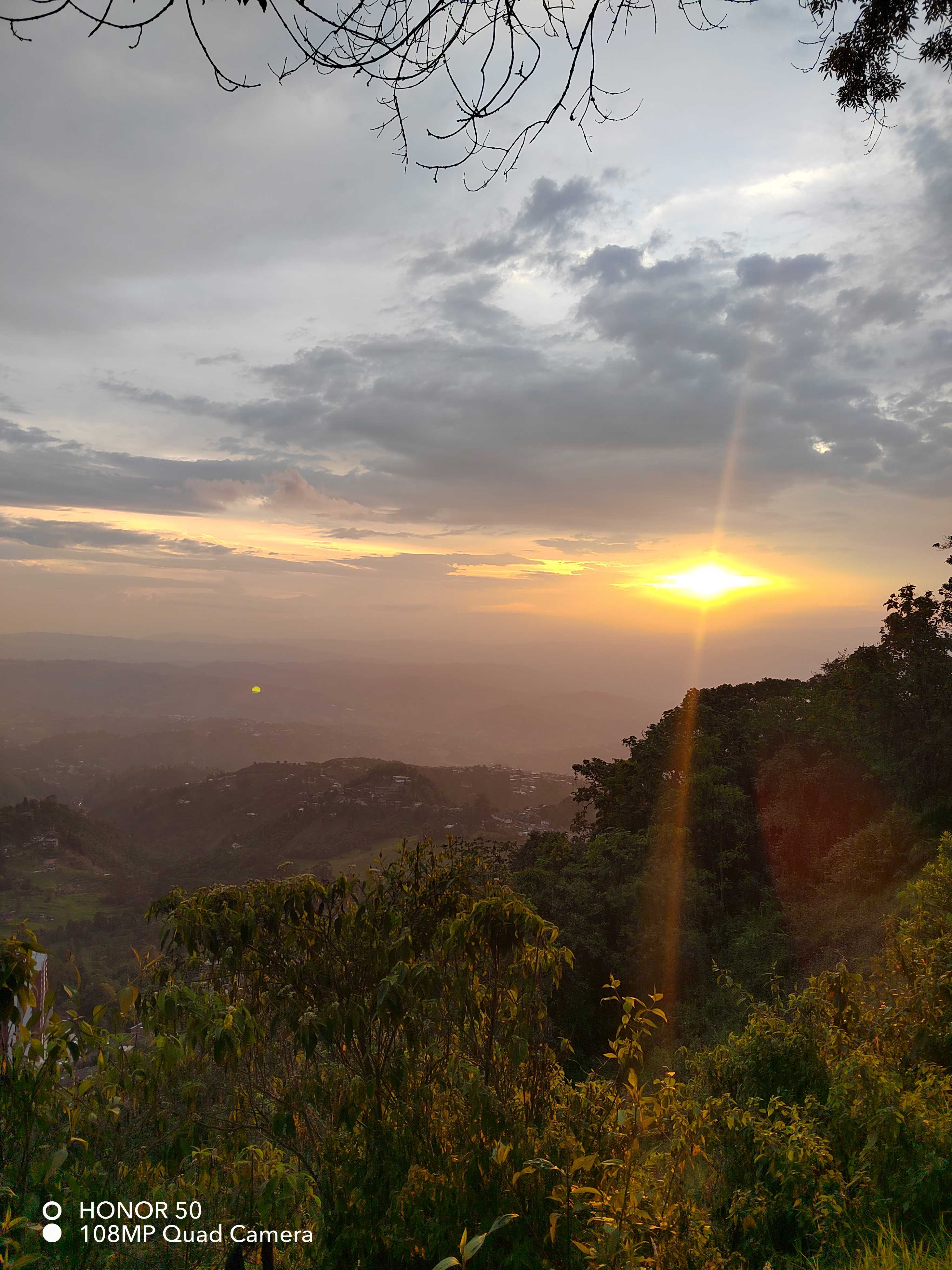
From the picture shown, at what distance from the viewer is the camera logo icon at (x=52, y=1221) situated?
2.87 meters

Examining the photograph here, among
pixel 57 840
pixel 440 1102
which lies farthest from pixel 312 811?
pixel 440 1102

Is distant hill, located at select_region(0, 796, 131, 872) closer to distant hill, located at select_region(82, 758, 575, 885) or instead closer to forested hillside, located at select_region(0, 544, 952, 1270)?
distant hill, located at select_region(82, 758, 575, 885)

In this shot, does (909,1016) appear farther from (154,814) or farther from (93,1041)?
(154,814)

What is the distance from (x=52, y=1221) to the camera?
316 cm

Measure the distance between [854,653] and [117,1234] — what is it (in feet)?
90.1

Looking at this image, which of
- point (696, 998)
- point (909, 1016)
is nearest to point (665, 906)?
point (696, 998)

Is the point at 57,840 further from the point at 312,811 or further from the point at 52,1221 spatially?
the point at 52,1221

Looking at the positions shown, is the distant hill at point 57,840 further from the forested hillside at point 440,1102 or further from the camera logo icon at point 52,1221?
the camera logo icon at point 52,1221

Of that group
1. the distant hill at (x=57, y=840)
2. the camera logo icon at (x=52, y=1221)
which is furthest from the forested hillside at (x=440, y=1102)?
the distant hill at (x=57, y=840)

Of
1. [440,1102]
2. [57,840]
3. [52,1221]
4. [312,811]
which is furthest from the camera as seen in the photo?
[312,811]

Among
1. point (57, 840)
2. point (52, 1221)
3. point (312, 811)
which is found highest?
point (52, 1221)

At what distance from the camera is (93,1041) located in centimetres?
332

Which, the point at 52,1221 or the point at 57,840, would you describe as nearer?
the point at 52,1221

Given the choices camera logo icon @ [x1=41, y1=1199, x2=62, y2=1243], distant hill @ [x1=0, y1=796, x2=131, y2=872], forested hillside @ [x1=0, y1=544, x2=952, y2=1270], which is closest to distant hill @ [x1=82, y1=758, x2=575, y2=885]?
distant hill @ [x1=0, y1=796, x2=131, y2=872]
